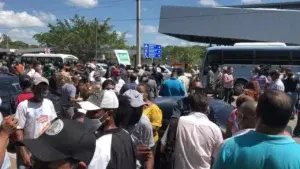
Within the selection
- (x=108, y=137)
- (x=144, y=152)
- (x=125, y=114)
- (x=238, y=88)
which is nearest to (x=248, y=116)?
(x=144, y=152)

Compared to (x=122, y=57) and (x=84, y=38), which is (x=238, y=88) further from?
(x=84, y=38)

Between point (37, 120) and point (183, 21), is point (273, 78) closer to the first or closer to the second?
point (37, 120)

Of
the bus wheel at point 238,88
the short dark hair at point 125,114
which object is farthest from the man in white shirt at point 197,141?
the bus wheel at point 238,88

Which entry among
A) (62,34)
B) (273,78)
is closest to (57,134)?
(273,78)

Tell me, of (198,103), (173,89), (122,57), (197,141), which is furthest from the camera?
(122,57)

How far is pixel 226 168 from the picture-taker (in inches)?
106

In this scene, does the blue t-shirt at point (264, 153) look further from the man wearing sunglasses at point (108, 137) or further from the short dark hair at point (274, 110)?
the man wearing sunglasses at point (108, 137)

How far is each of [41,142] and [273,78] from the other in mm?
9555

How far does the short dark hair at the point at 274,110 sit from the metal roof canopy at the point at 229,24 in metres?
42.0

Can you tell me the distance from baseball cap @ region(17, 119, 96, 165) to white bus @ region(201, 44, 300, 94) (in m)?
20.1

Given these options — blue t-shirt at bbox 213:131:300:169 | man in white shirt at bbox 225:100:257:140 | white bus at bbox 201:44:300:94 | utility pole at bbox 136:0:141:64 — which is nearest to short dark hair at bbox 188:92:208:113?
man in white shirt at bbox 225:100:257:140

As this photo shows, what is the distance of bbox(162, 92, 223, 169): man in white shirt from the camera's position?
4.13 m

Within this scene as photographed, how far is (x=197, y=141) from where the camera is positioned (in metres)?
4.14

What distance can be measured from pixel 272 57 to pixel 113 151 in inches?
824
